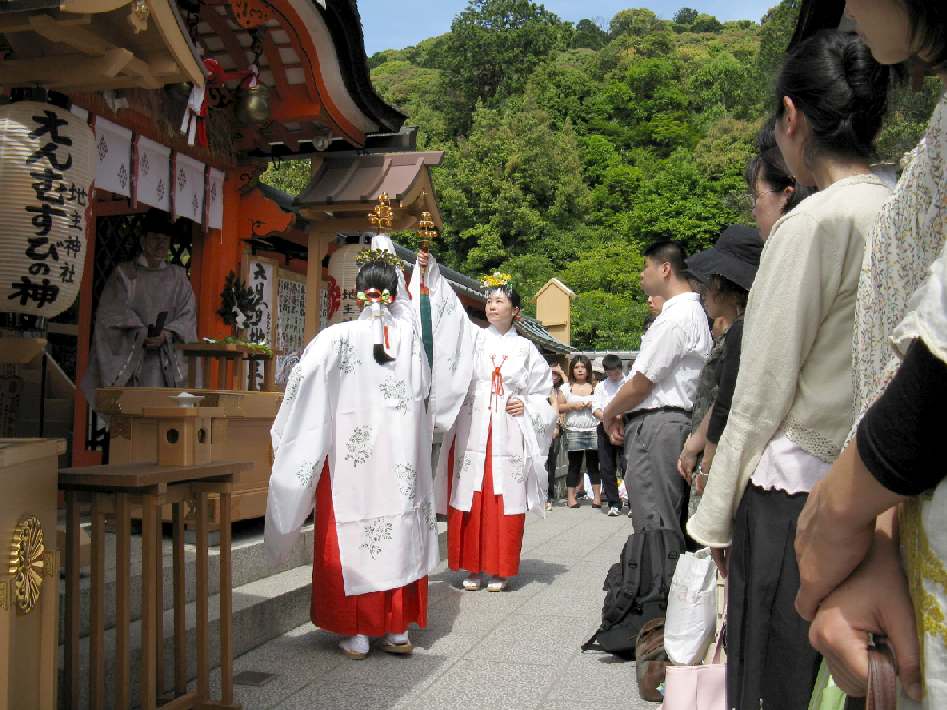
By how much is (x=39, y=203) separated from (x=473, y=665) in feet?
10.6

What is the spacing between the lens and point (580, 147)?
1861 inches

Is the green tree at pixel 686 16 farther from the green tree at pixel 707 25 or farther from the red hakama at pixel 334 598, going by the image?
the red hakama at pixel 334 598

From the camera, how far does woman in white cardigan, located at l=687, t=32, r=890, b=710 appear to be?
186 centimetres

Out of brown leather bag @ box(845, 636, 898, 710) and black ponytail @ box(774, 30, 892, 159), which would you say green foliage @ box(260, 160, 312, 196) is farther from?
brown leather bag @ box(845, 636, 898, 710)

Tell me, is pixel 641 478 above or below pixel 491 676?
above

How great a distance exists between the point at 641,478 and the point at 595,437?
24.4 ft

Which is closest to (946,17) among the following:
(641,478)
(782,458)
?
(782,458)

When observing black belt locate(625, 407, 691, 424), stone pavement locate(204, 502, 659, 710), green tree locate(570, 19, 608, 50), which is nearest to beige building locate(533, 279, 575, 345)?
stone pavement locate(204, 502, 659, 710)

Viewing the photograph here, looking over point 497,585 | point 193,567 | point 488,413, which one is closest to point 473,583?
point 497,585

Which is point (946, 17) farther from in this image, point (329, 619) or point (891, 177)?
point (329, 619)

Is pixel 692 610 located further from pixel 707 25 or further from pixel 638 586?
pixel 707 25

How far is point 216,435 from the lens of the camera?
5.30 meters

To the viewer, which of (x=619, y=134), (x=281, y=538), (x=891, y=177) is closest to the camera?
(x=891, y=177)

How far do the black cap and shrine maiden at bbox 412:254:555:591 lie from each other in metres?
2.66
